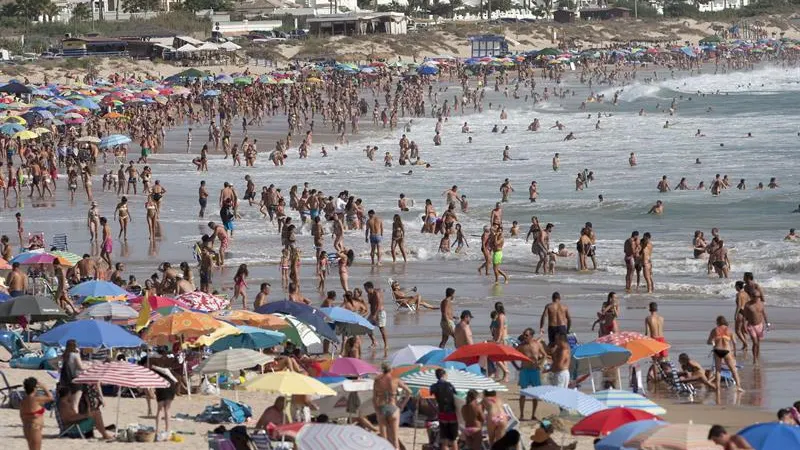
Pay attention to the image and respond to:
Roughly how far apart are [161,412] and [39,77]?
56.9 meters

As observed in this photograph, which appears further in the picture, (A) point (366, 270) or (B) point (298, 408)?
(A) point (366, 270)

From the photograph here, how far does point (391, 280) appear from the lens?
2122 cm

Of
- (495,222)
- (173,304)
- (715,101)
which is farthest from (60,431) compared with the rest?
(715,101)

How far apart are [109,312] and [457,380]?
16.8ft

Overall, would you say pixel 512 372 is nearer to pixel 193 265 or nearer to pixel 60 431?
pixel 60 431

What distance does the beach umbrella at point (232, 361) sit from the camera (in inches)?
479

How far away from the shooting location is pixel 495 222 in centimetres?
2370

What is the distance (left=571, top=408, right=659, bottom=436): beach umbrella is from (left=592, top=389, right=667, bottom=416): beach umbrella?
87 centimetres

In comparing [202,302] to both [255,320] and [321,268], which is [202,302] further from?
[321,268]

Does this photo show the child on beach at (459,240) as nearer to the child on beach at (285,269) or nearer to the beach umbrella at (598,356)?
the child on beach at (285,269)

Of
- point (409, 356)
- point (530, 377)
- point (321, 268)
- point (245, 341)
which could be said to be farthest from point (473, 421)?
point (321, 268)

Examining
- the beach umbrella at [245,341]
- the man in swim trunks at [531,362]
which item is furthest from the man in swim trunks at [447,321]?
the beach umbrella at [245,341]

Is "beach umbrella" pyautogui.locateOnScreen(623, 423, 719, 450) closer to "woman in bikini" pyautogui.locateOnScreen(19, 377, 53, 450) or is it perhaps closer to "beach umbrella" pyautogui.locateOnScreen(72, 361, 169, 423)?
"beach umbrella" pyautogui.locateOnScreen(72, 361, 169, 423)

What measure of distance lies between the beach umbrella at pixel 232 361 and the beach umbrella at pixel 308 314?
2.36 m
